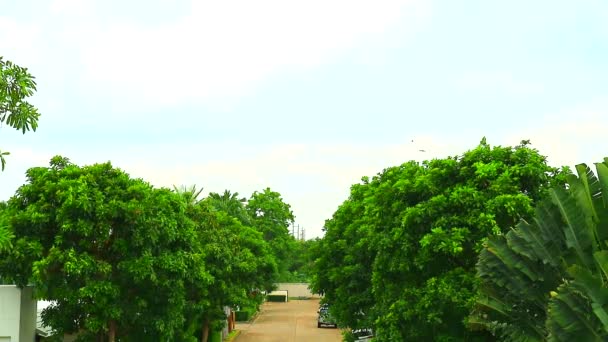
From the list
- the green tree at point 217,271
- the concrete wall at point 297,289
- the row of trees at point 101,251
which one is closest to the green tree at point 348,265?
the green tree at point 217,271

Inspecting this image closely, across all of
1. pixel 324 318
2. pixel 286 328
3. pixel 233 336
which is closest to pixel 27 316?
pixel 233 336

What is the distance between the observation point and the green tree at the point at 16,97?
7.77 meters

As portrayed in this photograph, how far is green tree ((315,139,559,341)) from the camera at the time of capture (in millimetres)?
14891

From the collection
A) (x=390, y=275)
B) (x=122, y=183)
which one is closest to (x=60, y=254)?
(x=122, y=183)

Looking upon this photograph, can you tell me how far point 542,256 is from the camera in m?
12.3

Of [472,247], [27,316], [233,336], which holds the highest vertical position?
[472,247]

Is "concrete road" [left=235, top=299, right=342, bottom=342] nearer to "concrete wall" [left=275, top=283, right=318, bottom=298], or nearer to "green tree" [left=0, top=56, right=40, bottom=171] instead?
"concrete wall" [left=275, top=283, right=318, bottom=298]

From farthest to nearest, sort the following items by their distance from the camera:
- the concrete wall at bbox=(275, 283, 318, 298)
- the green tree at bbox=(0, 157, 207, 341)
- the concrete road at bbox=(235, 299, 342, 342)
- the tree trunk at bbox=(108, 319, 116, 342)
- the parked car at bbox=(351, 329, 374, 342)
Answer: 1. the concrete wall at bbox=(275, 283, 318, 298)
2. the concrete road at bbox=(235, 299, 342, 342)
3. the parked car at bbox=(351, 329, 374, 342)
4. the tree trunk at bbox=(108, 319, 116, 342)
5. the green tree at bbox=(0, 157, 207, 341)

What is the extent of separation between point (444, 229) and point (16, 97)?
9.73m

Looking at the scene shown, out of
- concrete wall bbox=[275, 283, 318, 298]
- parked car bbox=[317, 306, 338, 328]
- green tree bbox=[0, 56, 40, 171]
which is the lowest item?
parked car bbox=[317, 306, 338, 328]

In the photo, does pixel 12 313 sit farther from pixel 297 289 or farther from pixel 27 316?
pixel 297 289

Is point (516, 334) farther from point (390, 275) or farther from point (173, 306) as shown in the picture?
point (173, 306)

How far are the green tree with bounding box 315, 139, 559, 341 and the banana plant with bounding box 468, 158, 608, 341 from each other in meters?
1.54

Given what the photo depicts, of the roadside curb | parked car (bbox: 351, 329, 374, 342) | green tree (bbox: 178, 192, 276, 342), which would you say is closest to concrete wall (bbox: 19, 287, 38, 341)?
green tree (bbox: 178, 192, 276, 342)
